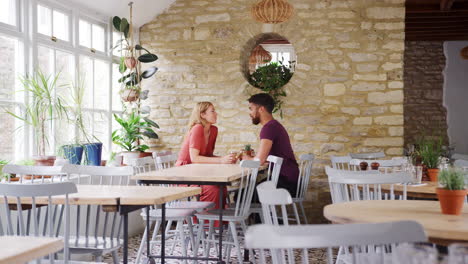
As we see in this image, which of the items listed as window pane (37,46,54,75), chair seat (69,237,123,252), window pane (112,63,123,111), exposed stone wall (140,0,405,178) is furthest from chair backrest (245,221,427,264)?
window pane (112,63,123,111)

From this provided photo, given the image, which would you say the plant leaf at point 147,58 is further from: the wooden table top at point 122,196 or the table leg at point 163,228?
the wooden table top at point 122,196

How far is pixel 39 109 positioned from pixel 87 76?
1.28m

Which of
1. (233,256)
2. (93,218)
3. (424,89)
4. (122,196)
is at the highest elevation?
(424,89)

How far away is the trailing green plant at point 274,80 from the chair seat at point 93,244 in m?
3.70

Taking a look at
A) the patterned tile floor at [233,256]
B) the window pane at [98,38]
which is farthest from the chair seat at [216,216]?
the window pane at [98,38]

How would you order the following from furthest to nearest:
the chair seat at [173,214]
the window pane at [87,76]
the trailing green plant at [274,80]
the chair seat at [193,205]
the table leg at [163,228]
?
the trailing green plant at [274,80]
the window pane at [87,76]
the chair seat at [193,205]
the chair seat at [173,214]
the table leg at [163,228]

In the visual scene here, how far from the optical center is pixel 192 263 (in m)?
4.77

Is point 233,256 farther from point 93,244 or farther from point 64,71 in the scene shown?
point 64,71

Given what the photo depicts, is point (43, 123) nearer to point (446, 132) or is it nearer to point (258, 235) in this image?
point (258, 235)

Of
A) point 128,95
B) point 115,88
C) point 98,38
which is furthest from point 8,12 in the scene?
point 115,88

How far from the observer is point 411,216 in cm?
230

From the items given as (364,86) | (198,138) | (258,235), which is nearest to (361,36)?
(364,86)

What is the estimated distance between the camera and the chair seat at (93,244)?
3.12m

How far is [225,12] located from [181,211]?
132 inches
